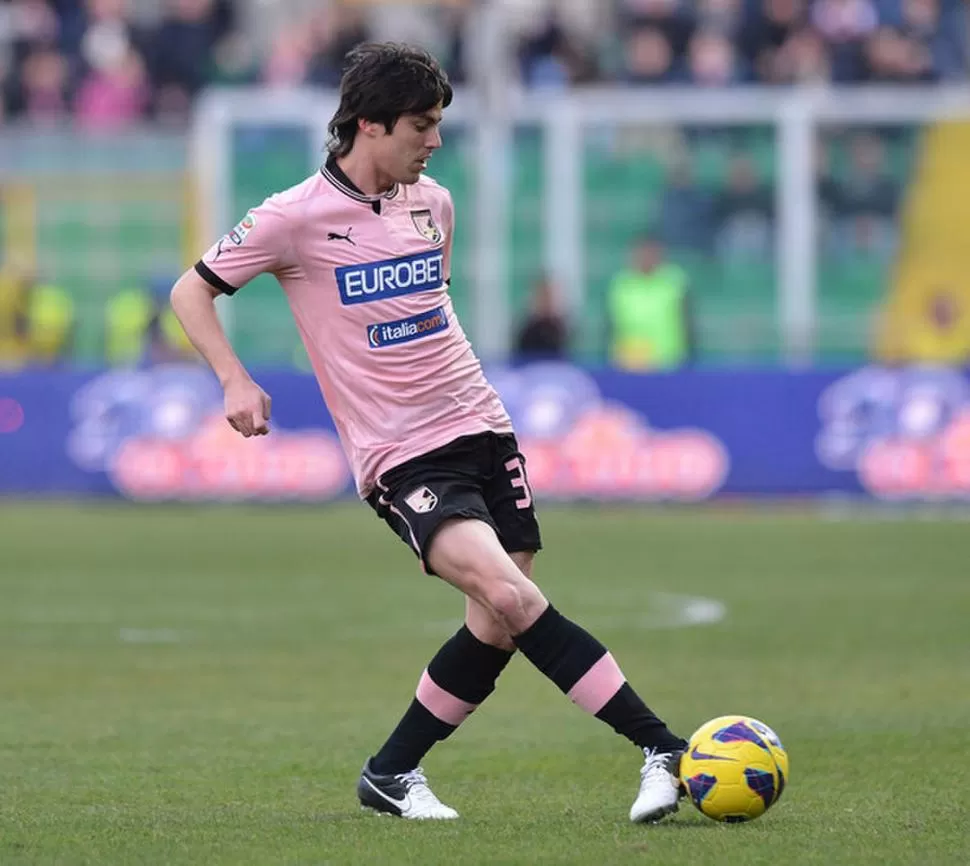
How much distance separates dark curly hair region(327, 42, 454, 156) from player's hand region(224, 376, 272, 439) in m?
0.85

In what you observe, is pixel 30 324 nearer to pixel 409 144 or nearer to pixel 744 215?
pixel 744 215

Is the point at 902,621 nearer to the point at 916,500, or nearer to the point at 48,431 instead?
the point at 916,500

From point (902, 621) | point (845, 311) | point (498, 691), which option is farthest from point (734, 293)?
point (498, 691)

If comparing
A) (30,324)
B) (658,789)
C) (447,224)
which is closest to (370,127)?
(447,224)

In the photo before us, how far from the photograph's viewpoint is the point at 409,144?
21.6 ft

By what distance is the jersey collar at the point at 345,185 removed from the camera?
666 centimetres

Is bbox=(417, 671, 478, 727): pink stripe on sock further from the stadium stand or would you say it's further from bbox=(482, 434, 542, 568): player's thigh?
the stadium stand

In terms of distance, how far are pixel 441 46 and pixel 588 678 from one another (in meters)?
19.9

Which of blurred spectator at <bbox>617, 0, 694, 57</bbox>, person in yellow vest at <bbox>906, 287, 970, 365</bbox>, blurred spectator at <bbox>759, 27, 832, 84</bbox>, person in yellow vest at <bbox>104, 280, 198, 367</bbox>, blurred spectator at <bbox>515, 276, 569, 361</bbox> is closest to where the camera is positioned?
blurred spectator at <bbox>515, 276, 569, 361</bbox>

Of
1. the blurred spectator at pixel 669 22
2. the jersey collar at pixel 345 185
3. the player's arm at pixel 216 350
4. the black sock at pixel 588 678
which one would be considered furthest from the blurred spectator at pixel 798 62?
the black sock at pixel 588 678

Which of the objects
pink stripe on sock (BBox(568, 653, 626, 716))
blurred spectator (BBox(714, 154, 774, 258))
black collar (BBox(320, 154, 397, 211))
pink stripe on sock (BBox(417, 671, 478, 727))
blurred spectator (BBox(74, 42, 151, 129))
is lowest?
blurred spectator (BBox(714, 154, 774, 258))

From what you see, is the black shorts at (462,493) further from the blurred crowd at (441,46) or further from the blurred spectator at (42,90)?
the blurred spectator at (42,90)

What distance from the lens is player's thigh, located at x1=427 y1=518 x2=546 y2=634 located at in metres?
6.34

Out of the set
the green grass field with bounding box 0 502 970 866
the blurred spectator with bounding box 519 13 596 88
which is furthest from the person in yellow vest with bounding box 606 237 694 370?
the green grass field with bounding box 0 502 970 866
